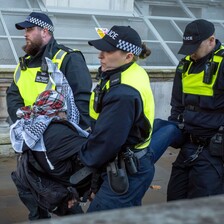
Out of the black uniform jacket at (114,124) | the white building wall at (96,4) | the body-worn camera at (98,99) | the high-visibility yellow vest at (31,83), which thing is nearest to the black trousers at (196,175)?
the black uniform jacket at (114,124)

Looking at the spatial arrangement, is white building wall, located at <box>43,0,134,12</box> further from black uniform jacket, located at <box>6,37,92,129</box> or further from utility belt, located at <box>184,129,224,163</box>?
utility belt, located at <box>184,129,224,163</box>

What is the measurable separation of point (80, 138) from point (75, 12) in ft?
21.0

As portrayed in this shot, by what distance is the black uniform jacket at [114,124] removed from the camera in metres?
2.74

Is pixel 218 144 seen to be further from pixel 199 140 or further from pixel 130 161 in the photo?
pixel 130 161

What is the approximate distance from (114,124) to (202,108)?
109 cm

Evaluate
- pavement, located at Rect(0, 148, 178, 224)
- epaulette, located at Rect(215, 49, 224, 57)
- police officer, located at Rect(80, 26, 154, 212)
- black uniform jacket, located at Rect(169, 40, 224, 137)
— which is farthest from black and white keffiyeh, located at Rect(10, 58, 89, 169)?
pavement, located at Rect(0, 148, 178, 224)

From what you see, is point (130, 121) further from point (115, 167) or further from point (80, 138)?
point (80, 138)

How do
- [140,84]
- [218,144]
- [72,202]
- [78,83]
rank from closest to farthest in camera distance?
[140,84], [72,202], [218,144], [78,83]

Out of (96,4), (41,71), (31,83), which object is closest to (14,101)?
(31,83)

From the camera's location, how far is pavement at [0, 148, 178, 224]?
4.79 m

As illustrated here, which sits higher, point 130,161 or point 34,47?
point 34,47

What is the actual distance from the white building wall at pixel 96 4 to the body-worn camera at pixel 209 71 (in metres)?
6.11

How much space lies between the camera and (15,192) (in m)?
5.54

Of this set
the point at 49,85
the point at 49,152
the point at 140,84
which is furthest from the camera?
the point at 49,85
